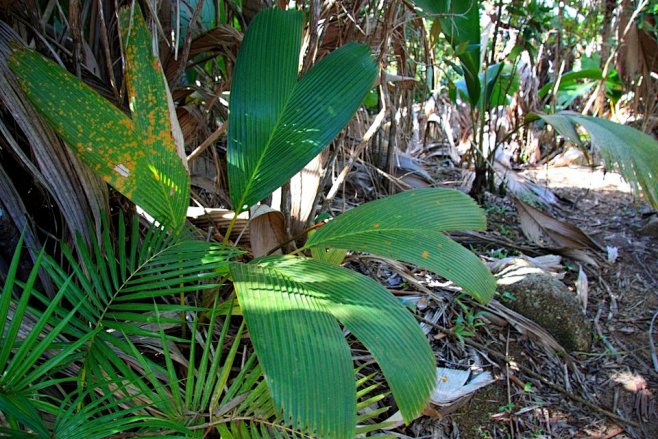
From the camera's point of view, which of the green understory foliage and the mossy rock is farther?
the mossy rock

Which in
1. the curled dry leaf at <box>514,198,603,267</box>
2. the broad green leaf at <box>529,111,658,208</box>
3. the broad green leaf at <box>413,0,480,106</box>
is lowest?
the curled dry leaf at <box>514,198,603,267</box>

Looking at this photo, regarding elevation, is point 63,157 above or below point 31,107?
below

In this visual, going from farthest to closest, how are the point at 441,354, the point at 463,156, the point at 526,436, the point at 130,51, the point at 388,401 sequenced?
the point at 463,156, the point at 441,354, the point at 526,436, the point at 388,401, the point at 130,51

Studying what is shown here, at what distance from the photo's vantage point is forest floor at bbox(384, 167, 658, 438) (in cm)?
152

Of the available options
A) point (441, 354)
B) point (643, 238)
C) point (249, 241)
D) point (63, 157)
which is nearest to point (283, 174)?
point (249, 241)

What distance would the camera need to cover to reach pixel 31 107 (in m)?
1.13

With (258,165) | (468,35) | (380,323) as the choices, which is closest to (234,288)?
(258,165)

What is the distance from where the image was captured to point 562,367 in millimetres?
1762

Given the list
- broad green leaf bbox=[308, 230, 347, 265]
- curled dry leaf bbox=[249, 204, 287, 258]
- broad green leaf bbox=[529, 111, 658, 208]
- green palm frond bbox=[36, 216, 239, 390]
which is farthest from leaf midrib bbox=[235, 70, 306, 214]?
broad green leaf bbox=[529, 111, 658, 208]

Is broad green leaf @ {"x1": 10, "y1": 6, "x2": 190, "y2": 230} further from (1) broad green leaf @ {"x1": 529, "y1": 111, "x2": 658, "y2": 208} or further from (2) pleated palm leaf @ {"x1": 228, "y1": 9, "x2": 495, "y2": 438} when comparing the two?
(1) broad green leaf @ {"x1": 529, "y1": 111, "x2": 658, "y2": 208}

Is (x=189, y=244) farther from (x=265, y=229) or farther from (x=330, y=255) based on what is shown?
(x=330, y=255)

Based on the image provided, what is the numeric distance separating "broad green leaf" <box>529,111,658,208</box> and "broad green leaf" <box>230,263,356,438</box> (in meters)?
1.45

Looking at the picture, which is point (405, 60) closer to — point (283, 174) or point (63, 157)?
point (283, 174)

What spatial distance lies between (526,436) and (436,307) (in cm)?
47
